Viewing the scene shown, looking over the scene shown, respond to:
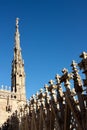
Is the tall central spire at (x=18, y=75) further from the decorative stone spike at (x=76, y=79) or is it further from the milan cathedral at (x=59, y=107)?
the decorative stone spike at (x=76, y=79)

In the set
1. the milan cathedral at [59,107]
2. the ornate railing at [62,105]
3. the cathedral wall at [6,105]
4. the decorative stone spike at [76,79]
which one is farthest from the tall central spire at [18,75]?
the decorative stone spike at [76,79]

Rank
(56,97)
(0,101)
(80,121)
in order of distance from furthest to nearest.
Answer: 1. (0,101)
2. (56,97)
3. (80,121)

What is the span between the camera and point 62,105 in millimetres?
24766

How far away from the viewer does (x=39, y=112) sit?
3095cm

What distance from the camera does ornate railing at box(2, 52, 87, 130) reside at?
2073cm

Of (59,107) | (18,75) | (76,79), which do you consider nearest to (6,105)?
(18,75)

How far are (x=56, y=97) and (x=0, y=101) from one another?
68.4 ft

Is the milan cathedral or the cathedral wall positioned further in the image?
the cathedral wall

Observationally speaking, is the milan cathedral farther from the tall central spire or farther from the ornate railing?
the tall central spire

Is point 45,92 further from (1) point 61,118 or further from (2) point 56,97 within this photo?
(1) point 61,118

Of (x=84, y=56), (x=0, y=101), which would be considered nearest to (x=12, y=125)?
(x=0, y=101)

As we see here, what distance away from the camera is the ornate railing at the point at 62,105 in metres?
20.7

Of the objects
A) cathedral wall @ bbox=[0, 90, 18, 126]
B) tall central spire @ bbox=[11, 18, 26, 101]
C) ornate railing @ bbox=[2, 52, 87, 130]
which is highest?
tall central spire @ bbox=[11, 18, 26, 101]

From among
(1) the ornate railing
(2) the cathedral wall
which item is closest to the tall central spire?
(2) the cathedral wall
